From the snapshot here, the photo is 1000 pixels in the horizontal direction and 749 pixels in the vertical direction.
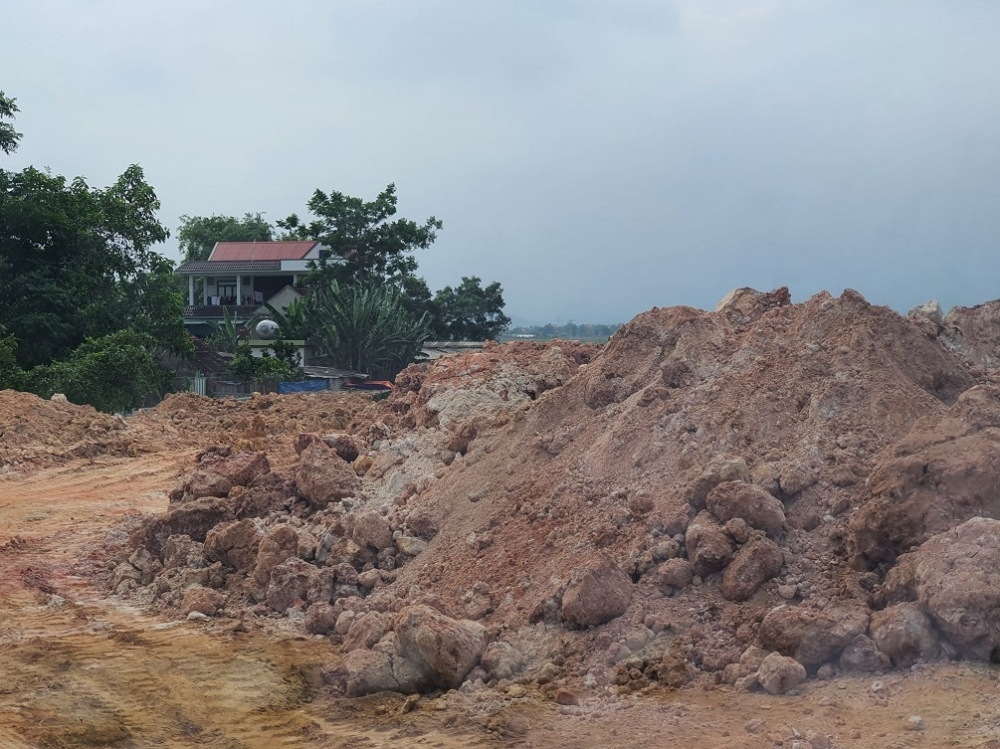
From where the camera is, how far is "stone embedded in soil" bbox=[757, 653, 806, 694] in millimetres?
5070

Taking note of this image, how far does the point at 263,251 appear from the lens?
36000 millimetres

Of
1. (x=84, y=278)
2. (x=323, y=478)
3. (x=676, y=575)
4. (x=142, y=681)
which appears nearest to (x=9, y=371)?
(x=84, y=278)

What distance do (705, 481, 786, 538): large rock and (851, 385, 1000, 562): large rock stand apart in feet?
1.38

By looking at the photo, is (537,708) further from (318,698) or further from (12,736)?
(12,736)

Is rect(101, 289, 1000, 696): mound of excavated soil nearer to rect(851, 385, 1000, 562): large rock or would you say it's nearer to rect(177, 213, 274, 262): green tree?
rect(851, 385, 1000, 562): large rock

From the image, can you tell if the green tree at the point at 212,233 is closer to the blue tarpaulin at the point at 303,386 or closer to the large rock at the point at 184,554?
the blue tarpaulin at the point at 303,386

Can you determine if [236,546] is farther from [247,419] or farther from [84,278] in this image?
[84,278]

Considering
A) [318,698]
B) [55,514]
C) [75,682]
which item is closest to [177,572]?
[75,682]

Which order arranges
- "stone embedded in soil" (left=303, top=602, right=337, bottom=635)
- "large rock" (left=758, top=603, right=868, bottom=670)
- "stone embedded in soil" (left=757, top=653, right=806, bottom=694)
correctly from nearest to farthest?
1. "stone embedded in soil" (left=757, top=653, right=806, bottom=694)
2. "large rock" (left=758, top=603, right=868, bottom=670)
3. "stone embedded in soil" (left=303, top=602, right=337, bottom=635)

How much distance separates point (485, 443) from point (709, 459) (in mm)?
2271

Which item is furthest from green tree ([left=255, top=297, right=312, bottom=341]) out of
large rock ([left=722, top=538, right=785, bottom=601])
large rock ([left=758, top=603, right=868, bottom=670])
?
large rock ([left=758, top=603, right=868, bottom=670])

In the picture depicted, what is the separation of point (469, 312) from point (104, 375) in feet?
53.6

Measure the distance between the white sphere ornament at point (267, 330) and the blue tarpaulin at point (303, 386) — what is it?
15.4 feet

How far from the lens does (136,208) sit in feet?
74.9
